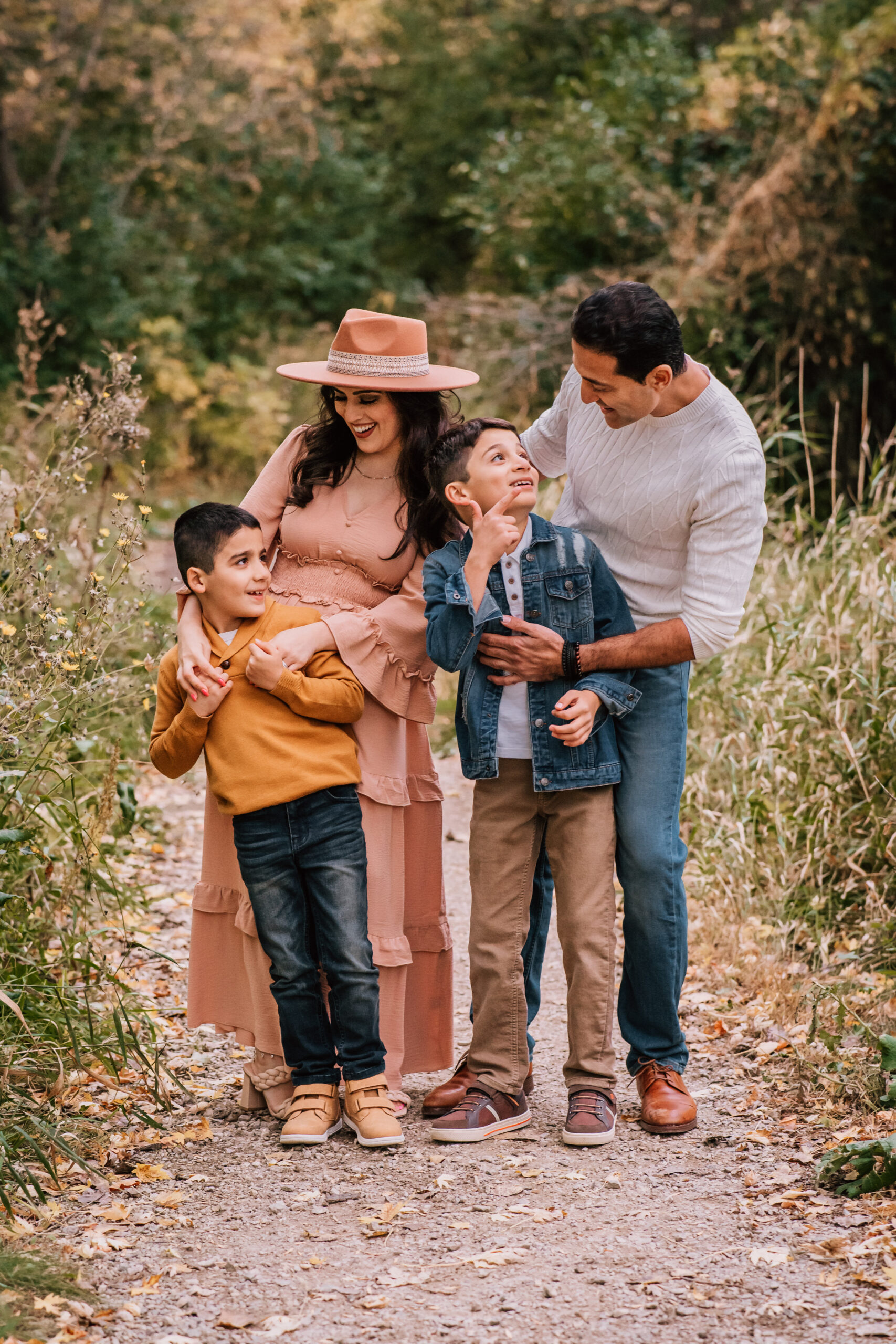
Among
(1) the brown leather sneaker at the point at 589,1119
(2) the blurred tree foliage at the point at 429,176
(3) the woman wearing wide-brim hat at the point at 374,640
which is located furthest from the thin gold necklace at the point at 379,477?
(2) the blurred tree foliage at the point at 429,176

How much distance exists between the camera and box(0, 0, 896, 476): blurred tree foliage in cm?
909

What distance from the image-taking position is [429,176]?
17.8 metres

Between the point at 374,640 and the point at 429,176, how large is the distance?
16093mm

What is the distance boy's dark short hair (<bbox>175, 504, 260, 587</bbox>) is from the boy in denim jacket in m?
0.45

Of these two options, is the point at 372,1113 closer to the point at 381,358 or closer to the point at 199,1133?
the point at 199,1133

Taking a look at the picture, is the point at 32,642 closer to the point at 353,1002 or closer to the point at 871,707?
the point at 353,1002

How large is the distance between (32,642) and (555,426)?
1.37 m

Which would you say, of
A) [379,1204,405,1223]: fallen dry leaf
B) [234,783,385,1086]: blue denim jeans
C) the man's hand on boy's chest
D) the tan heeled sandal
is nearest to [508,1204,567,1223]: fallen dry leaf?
[379,1204,405,1223]: fallen dry leaf

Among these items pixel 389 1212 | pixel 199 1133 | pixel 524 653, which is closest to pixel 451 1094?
pixel 389 1212

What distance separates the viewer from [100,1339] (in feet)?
7.39

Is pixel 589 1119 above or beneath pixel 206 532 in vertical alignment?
beneath

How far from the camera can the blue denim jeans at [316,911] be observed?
9.80ft

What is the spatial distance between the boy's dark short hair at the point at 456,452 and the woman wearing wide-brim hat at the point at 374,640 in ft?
0.40

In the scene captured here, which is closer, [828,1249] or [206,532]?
[828,1249]
